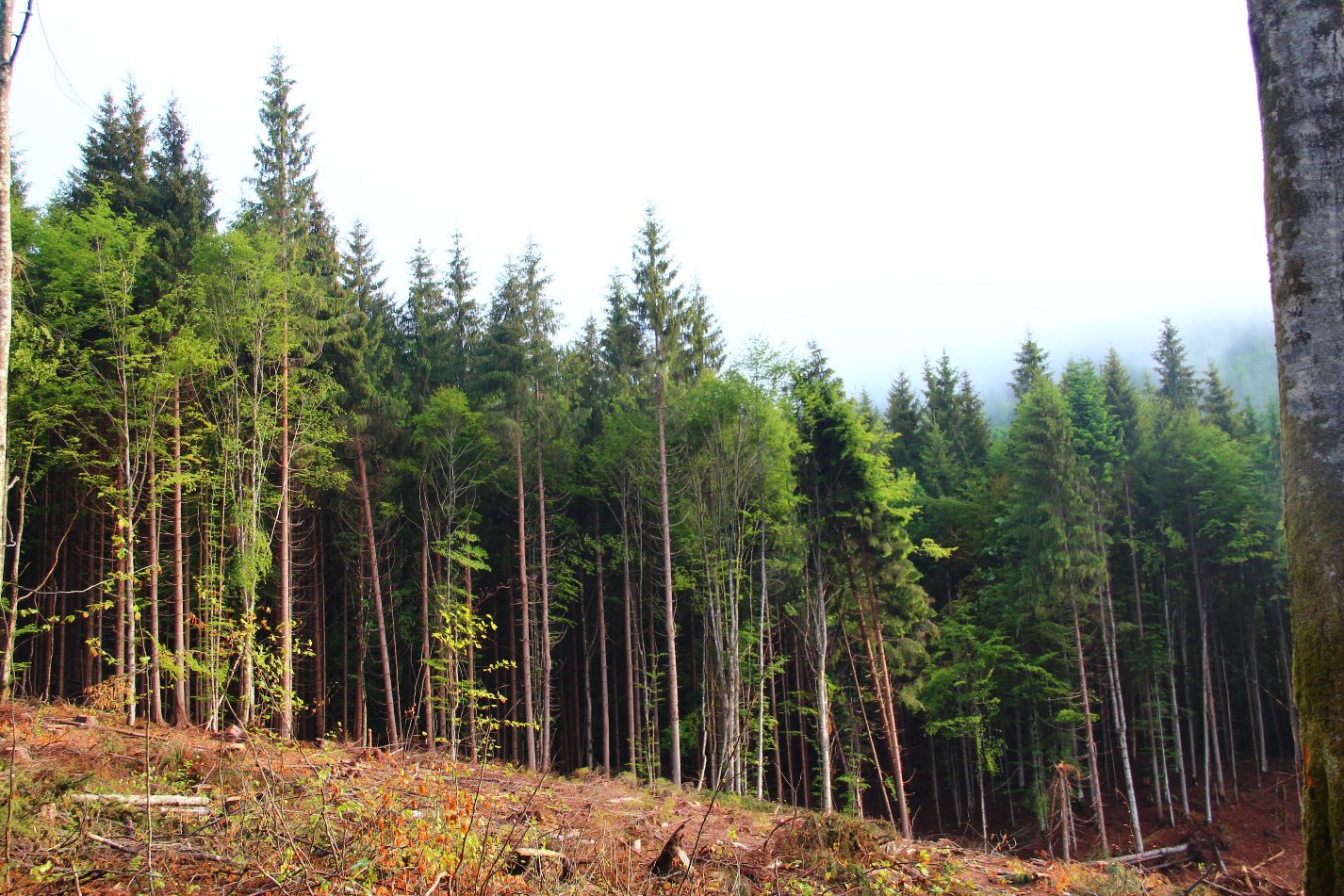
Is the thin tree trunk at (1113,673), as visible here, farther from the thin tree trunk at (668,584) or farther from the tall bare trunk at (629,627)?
the tall bare trunk at (629,627)

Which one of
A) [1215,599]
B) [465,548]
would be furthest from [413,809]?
[1215,599]

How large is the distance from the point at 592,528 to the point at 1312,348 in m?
24.9

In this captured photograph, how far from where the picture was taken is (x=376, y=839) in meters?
5.37

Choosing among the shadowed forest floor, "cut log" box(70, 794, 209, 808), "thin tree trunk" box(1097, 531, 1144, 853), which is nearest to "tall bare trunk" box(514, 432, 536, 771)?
the shadowed forest floor

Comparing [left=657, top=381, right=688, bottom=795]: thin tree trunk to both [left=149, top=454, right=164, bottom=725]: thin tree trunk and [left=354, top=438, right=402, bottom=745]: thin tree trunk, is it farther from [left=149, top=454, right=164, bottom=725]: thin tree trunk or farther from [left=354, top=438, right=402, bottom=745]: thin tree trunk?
[left=149, top=454, right=164, bottom=725]: thin tree trunk

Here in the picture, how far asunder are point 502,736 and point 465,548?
34.9ft

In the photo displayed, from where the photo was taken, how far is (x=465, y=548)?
21562mm

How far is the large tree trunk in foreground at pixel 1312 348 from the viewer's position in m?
3.12


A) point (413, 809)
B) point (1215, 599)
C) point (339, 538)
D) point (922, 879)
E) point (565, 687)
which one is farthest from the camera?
point (565, 687)

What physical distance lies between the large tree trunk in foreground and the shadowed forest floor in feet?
11.9

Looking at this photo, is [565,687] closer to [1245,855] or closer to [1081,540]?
[1081,540]

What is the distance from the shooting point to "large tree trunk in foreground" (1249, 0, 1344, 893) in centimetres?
312

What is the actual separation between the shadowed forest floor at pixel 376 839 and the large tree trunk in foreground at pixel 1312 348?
143 inches

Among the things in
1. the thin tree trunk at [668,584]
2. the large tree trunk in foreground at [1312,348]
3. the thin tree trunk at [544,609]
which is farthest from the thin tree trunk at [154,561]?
the large tree trunk in foreground at [1312,348]
